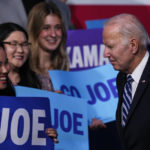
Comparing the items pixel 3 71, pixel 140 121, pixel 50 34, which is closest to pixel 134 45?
pixel 140 121

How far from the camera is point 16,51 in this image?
397 centimetres

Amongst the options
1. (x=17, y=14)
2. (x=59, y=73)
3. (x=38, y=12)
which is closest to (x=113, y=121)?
(x=59, y=73)

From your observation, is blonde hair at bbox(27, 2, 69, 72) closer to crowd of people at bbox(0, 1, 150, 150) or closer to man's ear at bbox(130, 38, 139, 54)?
crowd of people at bbox(0, 1, 150, 150)

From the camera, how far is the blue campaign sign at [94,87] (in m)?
4.16

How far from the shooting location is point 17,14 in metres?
5.18

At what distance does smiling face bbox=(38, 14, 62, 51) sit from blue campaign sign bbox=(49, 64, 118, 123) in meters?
0.39

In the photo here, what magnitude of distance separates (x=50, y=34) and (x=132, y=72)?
1420 mm

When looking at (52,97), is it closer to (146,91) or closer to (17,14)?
(146,91)

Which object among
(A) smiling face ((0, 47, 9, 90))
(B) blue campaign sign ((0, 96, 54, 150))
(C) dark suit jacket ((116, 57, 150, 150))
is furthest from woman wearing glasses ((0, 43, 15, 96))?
(C) dark suit jacket ((116, 57, 150, 150))

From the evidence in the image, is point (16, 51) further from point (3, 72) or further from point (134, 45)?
point (134, 45)

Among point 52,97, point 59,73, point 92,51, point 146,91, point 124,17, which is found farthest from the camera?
point 92,51

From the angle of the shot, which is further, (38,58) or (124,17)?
(38,58)

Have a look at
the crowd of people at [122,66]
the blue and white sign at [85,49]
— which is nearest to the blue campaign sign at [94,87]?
the crowd of people at [122,66]

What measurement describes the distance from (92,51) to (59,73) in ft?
3.17
